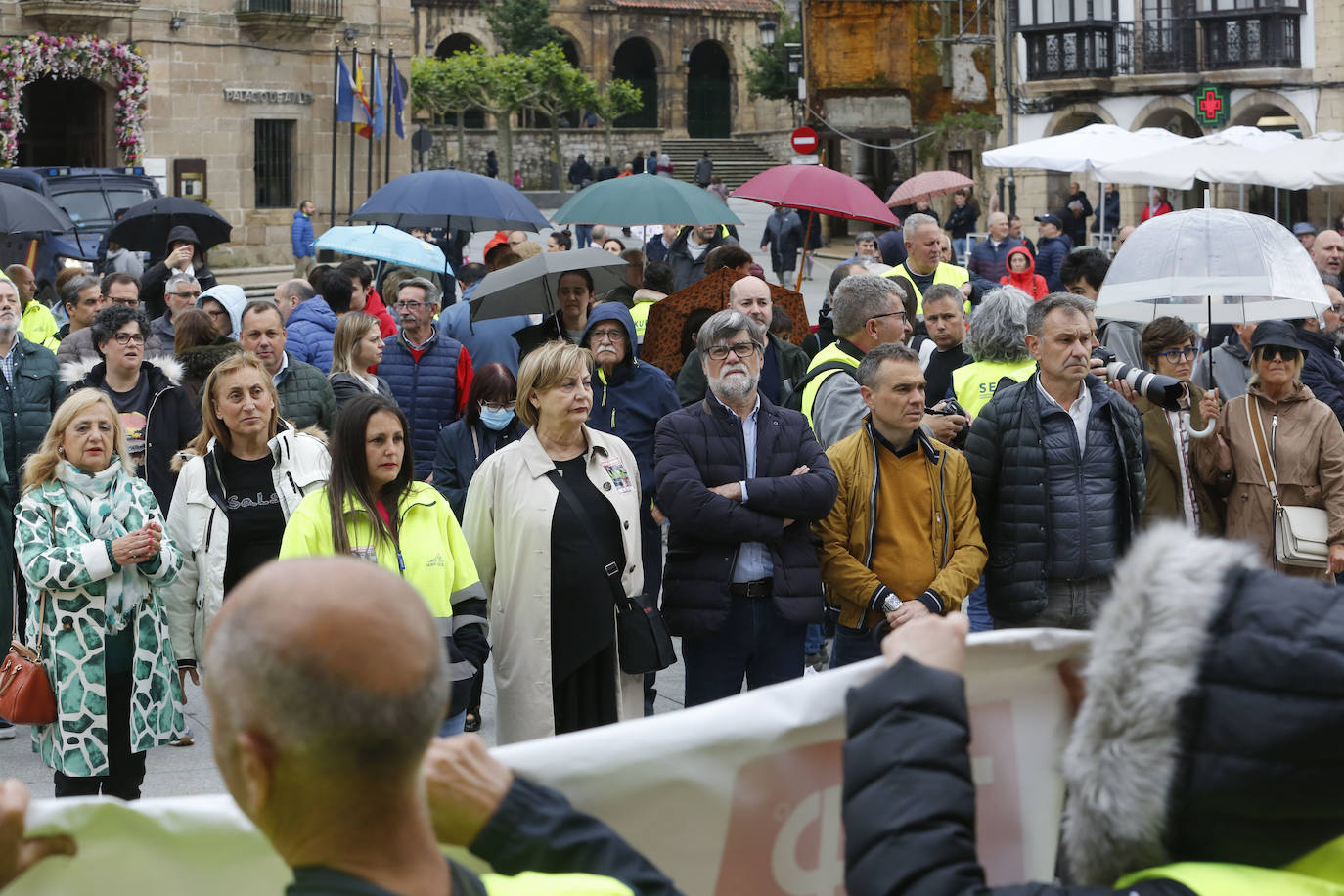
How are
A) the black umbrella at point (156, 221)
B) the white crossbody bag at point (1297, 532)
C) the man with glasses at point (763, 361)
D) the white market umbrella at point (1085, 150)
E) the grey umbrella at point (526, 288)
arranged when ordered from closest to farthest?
1. the white crossbody bag at point (1297, 532)
2. the man with glasses at point (763, 361)
3. the grey umbrella at point (526, 288)
4. the black umbrella at point (156, 221)
5. the white market umbrella at point (1085, 150)

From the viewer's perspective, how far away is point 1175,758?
6.53 feet

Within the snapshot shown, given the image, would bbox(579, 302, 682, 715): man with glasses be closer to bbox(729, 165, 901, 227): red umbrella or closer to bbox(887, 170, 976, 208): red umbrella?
bbox(729, 165, 901, 227): red umbrella

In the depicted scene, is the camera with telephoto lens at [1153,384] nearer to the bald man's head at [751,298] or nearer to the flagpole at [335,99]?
the bald man's head at [751,298]

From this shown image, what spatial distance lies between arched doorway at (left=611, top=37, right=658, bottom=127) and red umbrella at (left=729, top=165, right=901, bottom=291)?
54446 millimetres

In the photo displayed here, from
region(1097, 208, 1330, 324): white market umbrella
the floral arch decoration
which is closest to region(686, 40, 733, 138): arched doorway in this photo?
the floral arch decoration

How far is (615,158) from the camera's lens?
54.2 metres

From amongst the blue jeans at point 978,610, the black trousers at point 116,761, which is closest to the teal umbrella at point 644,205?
the blue jeans at point 978,610

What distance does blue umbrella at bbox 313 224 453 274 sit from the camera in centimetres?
1100

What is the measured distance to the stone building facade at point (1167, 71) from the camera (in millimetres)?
34625

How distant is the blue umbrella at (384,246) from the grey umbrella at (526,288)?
2.70 metres

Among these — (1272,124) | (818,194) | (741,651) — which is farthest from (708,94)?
(741,651)

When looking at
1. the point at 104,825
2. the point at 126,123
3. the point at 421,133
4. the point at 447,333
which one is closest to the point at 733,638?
the point at 104,825

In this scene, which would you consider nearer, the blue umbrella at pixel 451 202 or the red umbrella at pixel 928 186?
the blue umbrella at pixel 451 202

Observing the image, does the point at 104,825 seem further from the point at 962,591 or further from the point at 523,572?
the point at 962,591
